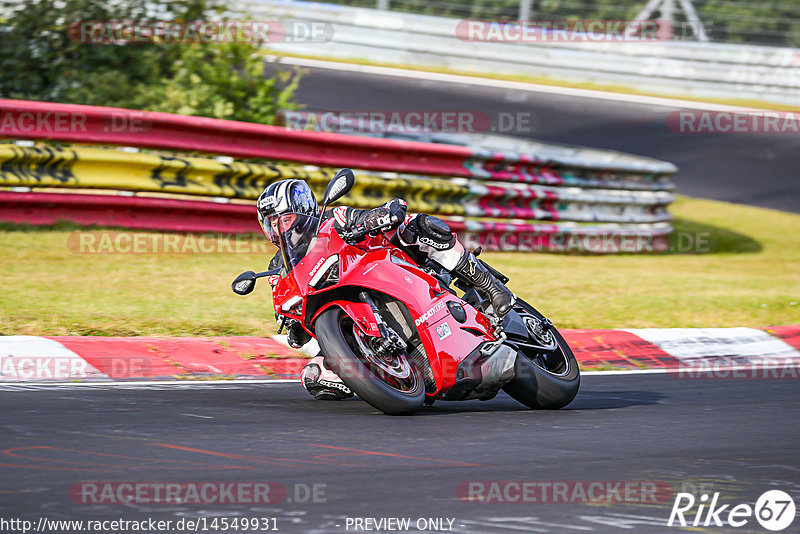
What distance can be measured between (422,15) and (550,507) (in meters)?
20.0

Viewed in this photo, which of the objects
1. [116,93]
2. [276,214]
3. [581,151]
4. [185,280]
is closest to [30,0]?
[116,93]

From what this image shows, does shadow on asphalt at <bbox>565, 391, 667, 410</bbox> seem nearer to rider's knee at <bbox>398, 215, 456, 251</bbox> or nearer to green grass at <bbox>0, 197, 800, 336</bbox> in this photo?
rider's knee at <bbox>398, 215, 456, 251</bbox>

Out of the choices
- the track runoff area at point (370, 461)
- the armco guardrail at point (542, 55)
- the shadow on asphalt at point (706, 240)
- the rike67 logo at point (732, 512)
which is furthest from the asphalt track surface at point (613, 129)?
the rike67 logo at point (732, 512)

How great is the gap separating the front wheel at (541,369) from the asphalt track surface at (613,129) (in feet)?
39.0

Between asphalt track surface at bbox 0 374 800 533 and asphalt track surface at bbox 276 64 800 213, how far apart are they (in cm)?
1195

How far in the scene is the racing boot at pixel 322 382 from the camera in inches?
229

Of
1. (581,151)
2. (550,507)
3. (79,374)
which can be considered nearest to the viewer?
(550,507)

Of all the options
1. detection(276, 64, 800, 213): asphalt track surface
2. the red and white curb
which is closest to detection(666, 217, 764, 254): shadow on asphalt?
detection(276, 64, 800, 213): asphalt track surface

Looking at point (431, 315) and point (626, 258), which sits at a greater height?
point (431, 315)

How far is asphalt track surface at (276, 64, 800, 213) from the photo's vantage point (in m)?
17.8

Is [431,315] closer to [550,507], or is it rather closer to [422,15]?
[550,507]

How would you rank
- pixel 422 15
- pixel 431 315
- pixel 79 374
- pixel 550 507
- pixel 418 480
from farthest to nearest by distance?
1. pixel 422 15
2. pixel 79 374
3. pixel 431 315
4. pixel 418 480
5. pixel 550 507

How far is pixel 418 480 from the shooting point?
168 inches

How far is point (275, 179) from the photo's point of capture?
1118 centimetres
